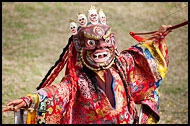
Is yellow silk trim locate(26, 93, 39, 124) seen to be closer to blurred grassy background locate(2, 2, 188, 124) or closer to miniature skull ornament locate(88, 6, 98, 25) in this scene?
miniature skull ornament locate(88, 6, 98, 25)

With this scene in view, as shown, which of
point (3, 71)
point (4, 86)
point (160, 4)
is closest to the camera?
point (4, 86)

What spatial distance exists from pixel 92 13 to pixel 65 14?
7.66 metres

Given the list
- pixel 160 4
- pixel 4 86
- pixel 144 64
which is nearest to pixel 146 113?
pixel 144 64

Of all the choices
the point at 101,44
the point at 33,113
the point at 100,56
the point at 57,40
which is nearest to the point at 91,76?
the point at 100,56

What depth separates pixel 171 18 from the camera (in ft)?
36.4

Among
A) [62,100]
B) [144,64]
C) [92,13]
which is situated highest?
[92,13]

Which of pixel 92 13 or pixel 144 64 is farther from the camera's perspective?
pixel 144 64

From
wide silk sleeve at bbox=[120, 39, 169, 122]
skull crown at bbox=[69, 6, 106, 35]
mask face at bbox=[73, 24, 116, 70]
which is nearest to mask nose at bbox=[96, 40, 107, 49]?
mask face at bbox=[73, 24, 116, 70]

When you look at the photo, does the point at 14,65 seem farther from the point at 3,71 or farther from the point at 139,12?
the point at 139,12

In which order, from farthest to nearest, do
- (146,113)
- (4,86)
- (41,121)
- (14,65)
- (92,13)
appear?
(14,65) → (4,86) → (146,113) → (92,13) → (41,121)

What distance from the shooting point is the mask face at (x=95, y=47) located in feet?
11.6

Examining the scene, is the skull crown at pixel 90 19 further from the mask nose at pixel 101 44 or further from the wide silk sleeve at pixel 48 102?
the wide silk sleeve at pixel 48 102

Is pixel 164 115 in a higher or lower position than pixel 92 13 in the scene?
lower

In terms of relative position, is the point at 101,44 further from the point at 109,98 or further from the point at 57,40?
the point at 57,40
